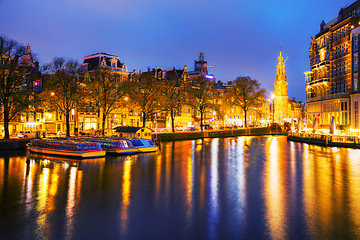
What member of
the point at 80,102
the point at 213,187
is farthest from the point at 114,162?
the point at 80,102

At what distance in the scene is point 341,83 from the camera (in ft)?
249

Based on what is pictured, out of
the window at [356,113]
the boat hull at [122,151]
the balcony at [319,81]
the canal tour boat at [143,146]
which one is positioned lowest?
the boat hull at [122,151]

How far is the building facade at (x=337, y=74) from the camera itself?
222 ft

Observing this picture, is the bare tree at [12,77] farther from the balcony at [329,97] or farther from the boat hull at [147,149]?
the balcony at [329,97]

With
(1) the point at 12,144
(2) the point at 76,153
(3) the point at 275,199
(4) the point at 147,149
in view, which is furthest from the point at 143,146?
(3) the point at 275,199

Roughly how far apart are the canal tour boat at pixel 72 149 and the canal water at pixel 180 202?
622 centimetres

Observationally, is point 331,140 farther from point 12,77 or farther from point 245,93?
point 12,77

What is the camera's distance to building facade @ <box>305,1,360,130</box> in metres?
67.8

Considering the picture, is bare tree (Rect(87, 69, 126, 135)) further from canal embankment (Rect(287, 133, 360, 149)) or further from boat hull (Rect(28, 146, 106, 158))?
canal embankment (Rect(287, 133, 360, 149))

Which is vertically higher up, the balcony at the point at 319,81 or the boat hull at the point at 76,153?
the balcony at the point at 319,81

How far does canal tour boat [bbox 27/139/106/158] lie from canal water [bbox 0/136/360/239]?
6.22 metres

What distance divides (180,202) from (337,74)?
73.2m

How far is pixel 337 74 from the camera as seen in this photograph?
77.5 m

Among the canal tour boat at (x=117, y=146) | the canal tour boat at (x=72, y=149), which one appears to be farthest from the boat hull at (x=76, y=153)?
the canal tour boat at (x=117, y=146)
